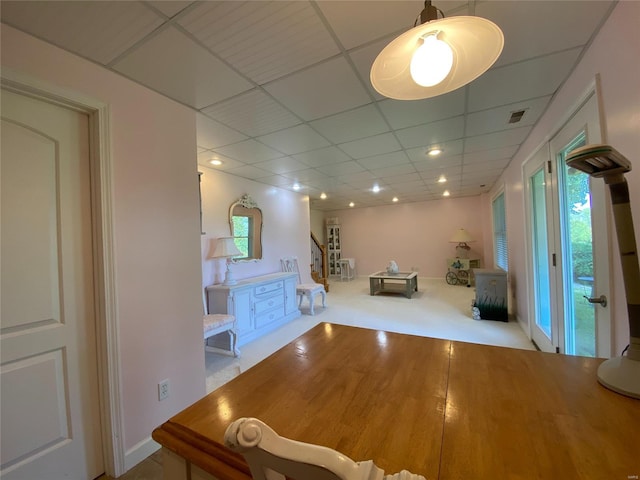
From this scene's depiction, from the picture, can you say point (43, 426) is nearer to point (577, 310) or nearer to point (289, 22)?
point (289, 22)

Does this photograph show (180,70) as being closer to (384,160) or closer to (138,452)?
(138,452)

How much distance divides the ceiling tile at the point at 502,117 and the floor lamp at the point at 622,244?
169 centimetres

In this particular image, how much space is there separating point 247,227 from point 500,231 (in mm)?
4840

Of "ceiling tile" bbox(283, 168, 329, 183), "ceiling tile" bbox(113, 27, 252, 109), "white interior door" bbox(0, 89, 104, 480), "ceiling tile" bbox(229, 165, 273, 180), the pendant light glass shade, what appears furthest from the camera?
"ceiling tile" bbox(283, 168, 329, 183)

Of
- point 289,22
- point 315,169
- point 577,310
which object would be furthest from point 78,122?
point 577,310

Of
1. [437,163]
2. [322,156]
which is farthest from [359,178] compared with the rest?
[322,156]

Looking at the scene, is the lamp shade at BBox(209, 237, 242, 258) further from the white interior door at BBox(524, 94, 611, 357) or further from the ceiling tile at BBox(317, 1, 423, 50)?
the white interior door at BBox(524, 94, 611, 357)

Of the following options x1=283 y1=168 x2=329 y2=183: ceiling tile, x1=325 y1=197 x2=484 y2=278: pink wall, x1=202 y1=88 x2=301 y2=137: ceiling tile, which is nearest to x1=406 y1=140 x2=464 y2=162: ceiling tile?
x1=283 y1=168 x2=329 y2=183: ceiling tile

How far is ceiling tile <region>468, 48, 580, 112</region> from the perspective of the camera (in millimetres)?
1565

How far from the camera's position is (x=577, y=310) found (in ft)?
6.34

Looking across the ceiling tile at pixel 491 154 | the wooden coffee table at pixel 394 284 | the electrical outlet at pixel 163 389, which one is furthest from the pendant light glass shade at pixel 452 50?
the wooden coffee table at pixel 394 284

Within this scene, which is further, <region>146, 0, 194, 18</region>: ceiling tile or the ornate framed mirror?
the ornate framed mirror

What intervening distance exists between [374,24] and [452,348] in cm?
159

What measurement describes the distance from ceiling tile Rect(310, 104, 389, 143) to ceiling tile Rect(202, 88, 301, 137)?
0.92 ft
